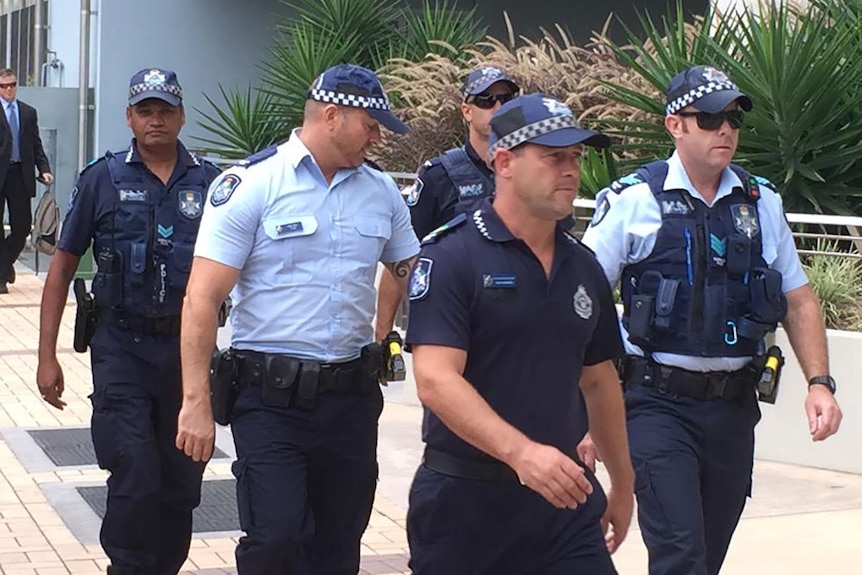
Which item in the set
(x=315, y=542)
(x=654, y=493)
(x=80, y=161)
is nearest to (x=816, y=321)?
(x=654, y=493)

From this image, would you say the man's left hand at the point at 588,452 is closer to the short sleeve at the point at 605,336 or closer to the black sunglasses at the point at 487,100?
the short sleeve at the point at 605,336

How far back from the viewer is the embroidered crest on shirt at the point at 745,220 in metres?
4.80

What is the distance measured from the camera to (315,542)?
4.78 m

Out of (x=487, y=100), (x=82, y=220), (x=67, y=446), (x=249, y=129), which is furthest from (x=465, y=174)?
(x=249, y=129)

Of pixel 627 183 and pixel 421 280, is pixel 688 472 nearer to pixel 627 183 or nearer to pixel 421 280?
pixel 627 183

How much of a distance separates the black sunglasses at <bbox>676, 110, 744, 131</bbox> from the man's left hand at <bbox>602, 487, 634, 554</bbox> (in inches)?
53.8

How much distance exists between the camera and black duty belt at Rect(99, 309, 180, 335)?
5.60 meters

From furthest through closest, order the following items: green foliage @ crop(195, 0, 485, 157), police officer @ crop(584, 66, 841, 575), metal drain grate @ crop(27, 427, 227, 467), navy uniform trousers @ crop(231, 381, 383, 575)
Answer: green foliage @ crop(195, 0, 485, 157) → metal drain grate @ crop(27, 427, 227, 467) → police officer @ crop(584, 66, 841, 575) → navy uniform trousers @ crop(231, 381, 383, 575)

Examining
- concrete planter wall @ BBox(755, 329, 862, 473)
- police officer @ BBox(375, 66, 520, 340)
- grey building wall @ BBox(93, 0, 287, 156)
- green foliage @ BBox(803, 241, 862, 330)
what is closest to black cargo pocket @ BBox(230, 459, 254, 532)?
police officer @ BBox(375, 66, 520, 340)

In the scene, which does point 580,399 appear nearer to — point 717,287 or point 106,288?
point 717,287

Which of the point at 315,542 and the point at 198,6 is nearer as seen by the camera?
the point at 315,542

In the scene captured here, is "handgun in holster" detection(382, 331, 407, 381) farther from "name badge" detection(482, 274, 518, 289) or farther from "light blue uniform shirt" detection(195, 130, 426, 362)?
"name badge" detection(482, 274, 518, 289)

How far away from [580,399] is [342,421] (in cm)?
110

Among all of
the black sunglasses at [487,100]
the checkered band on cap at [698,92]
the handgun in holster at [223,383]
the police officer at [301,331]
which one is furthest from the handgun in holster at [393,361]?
the black sunglasses at [487,100]
